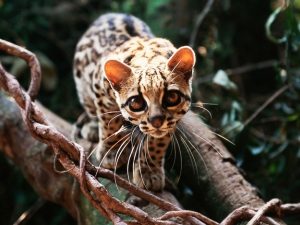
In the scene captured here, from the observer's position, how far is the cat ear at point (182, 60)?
191 centimetres

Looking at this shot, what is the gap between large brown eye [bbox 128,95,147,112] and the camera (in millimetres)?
1885

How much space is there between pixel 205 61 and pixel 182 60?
2564mm

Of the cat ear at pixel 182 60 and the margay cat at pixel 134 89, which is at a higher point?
the cat ear at pixel 182 60

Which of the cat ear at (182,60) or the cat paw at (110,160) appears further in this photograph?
the cat paw at (110,160)

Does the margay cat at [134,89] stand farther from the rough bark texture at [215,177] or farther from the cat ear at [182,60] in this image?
the rough bark texture at [215,177]

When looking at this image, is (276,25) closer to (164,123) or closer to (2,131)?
(2,131)

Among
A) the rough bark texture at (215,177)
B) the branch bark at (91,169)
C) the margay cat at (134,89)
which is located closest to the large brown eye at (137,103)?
the margay cat at (134,89)

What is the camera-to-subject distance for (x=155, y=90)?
182 cm

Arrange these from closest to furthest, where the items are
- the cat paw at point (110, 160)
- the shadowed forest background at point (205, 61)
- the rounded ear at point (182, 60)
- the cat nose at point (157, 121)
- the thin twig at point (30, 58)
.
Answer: the cat nose at point (157, 121) → the rounded ear at point (182, 60) → the thin twig at point (30, 58) → the cat paw at point (110, 160) → the shadowed forest background at point (205, 61)

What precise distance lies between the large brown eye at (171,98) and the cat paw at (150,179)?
45 cm

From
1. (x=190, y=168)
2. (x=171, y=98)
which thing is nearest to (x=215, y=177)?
(x=190, y=168)

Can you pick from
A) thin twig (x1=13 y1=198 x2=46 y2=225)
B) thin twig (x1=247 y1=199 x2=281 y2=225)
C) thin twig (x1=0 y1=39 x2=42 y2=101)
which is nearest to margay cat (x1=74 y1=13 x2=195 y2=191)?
thin twig (x1=0 y1=39 x2=42 y2=101)

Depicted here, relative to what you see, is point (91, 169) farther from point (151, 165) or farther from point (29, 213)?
point (29, 213)

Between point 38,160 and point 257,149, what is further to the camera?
point 257,149
